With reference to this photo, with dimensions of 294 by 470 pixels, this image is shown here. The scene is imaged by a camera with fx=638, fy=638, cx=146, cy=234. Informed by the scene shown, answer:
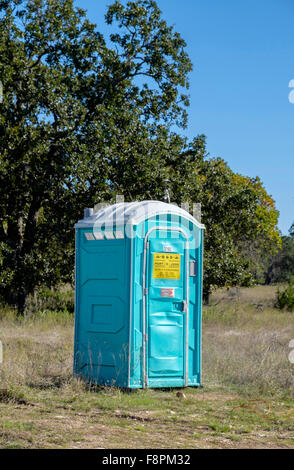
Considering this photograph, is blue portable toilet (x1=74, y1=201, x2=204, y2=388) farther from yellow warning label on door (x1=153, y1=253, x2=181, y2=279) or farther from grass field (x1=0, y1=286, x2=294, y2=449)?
grass field (x1=0, y1=286, x2=294, y2=449)

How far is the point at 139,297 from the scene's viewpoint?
8016 millimetres

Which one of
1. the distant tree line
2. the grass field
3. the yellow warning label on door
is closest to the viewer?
the grass field

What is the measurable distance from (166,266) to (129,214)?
0.84 meters

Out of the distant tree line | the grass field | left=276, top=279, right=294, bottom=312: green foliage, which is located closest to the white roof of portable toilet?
the grass field

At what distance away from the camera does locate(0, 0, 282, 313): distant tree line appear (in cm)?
1555

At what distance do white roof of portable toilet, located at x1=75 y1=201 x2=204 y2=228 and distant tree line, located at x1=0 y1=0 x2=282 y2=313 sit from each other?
6.93m

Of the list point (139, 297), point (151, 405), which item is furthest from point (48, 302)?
point (151, 405)

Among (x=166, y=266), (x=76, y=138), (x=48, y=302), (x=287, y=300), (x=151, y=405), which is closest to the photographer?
(x=151, y=405)

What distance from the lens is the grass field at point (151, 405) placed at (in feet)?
18.7

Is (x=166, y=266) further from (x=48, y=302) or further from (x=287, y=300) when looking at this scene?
(x=287, y=300)

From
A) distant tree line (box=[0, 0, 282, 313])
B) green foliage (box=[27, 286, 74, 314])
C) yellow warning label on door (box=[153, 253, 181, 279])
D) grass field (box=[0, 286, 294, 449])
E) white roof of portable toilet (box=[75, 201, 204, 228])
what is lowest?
grass field (box=[0, 286, 294, 449])

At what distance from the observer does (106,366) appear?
26.7 feet

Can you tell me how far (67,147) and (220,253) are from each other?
19.4ft

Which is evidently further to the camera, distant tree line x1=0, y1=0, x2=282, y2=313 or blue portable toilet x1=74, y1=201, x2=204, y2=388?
distant tree line x1=0, y1=0, x2=282, y2=313
